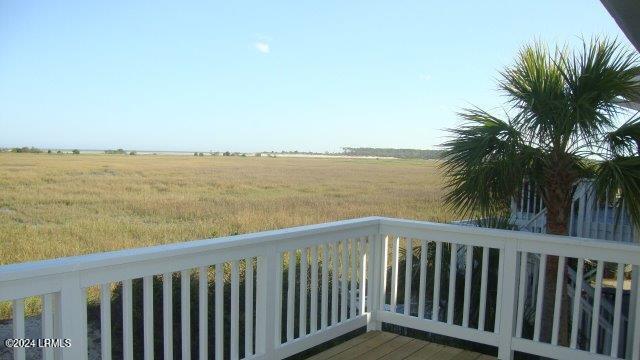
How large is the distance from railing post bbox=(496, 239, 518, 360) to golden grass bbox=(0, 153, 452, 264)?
3127 mm

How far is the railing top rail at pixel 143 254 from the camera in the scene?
1390mm

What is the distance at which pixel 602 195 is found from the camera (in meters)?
2.82

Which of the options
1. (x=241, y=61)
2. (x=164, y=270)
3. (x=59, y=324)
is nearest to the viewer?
(x=59, y=324)

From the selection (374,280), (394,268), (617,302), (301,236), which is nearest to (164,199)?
(374,280)

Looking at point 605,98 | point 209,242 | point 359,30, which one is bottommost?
point 209,242

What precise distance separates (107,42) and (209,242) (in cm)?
1077

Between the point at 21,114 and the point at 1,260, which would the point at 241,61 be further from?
the point at 1,260

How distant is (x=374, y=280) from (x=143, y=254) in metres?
1.76

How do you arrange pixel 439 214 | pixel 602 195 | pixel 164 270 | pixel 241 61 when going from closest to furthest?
pixel 164 270 < pixel 602 195 < pixel 439 214 < pixel 241 61

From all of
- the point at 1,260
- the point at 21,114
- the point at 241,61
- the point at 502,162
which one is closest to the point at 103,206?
the point at 21,114

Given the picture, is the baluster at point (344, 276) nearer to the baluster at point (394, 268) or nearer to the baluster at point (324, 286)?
the baluster at point (324, 286)

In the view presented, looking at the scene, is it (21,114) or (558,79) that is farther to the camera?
(21,114)

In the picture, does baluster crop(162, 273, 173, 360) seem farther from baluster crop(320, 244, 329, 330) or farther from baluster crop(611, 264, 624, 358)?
baluster crop(611, 264, 624, 358)

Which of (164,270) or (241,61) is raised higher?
(241,61)
